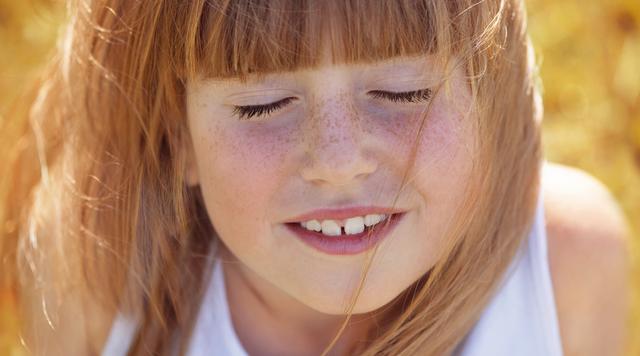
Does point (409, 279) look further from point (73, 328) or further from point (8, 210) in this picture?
point (8, 210)

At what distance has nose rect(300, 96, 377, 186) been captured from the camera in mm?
1052

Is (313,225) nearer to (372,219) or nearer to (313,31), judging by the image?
(372,219)

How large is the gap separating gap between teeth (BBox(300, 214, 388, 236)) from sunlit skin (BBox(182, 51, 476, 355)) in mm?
26

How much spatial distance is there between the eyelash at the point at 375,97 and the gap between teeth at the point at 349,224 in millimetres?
135

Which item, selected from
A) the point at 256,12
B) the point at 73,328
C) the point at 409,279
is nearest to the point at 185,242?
the point at 73,328

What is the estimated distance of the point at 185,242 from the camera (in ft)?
4.39

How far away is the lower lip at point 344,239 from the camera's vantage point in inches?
45.1

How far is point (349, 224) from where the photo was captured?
114 cm

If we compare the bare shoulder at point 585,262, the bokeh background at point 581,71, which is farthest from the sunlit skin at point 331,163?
the bokeh background at point 581,71

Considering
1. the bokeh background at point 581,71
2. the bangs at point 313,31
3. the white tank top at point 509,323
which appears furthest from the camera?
the bokeh background at point 581,71

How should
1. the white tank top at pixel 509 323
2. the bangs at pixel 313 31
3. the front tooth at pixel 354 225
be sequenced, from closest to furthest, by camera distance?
the bangs at pixel 313 31 → the front tooth at pixel 354 225 → the white tank top at pixel 509 323

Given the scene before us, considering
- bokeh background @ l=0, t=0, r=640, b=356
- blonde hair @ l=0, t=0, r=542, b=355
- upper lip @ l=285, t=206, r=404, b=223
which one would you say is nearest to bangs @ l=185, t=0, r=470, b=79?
blonde hair @ l=0, t=0, r=542, b=355

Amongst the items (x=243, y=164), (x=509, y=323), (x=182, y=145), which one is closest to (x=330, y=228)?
(x=243, y=164)

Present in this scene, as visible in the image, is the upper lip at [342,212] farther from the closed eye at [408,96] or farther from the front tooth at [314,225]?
the closed eye at [408,96]
